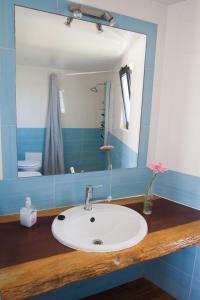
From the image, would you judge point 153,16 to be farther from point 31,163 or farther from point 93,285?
point 93,285

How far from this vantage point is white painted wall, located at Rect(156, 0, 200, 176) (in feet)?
5.01

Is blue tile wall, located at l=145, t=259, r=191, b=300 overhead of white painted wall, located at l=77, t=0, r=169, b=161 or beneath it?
beneath

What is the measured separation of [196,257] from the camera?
5.10ft

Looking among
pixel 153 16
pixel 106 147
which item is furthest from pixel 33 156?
pixel 153 16

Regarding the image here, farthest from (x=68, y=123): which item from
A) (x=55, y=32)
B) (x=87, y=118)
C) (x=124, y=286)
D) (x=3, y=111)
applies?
(x=124, y=286)

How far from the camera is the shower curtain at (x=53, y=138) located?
4.58ft

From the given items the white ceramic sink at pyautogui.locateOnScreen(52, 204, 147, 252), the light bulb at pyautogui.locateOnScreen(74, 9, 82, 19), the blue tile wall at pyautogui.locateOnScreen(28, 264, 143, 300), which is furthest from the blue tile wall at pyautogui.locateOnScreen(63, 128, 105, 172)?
the blue tile wall at pyautogui.locateOnScreen(28, 264, 143, 300)

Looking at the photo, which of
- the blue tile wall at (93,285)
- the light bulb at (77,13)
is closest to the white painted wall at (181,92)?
the light bulb at (77,13)

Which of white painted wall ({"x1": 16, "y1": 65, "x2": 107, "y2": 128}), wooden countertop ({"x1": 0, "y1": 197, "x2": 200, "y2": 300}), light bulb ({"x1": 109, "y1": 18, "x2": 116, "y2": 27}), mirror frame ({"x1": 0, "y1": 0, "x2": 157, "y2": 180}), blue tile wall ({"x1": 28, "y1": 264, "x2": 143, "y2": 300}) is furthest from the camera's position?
blue tile wall ({"x1": 28, "y1": 264, "x2": 143, "y2": 300})

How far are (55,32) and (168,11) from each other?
0.87 meters

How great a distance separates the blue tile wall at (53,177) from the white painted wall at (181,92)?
12 centimetres

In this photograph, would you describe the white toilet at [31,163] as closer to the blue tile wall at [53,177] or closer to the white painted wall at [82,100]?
the blue tile wall at [53,177]

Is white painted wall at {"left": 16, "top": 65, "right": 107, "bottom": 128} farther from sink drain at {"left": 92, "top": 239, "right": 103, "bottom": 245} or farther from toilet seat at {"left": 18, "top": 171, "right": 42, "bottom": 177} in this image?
sink drain at {"left": 92, "top": 239, "right": 103, "bottom": 245}

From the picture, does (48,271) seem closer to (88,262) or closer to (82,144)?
(88,262)
